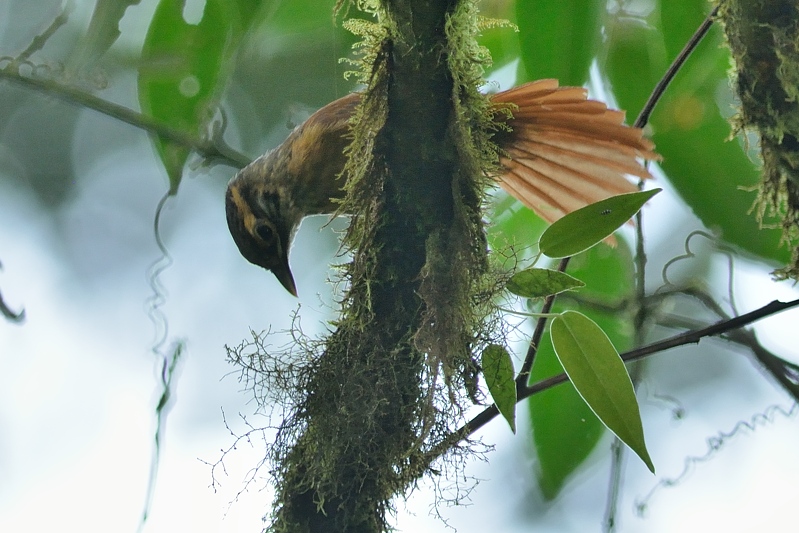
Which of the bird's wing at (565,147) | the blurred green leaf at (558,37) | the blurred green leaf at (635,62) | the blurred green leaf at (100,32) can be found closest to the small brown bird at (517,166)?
the bird's wing at (565,147)

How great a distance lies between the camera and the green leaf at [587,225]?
35.0 inches

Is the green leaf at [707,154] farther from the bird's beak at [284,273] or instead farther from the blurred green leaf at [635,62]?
the bird's beak at [284,273]

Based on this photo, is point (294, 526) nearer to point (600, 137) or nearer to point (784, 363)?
point (600, 137)

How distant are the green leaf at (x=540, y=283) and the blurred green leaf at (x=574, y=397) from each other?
2.57 ft

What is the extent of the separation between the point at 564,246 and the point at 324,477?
1.47ft

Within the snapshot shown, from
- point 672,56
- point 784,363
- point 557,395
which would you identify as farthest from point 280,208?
point 784,363

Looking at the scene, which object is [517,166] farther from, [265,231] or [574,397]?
[265,231]

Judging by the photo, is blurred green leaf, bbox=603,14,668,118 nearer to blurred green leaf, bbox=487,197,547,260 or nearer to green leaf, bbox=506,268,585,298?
blurred green leaf, bbox=487,197,547,260

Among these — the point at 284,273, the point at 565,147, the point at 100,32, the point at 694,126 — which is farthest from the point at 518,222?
the point at 100,32

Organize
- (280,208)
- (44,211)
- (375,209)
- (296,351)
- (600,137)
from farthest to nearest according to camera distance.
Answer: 1. (44,211)
2. (280,208)
3. (600,137)
4. (296,351)
5. (375,209)

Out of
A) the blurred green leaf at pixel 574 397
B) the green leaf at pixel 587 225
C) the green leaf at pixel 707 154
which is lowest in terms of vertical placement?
the blurred green leaf at pixel 574 397

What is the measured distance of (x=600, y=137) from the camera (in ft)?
4.88

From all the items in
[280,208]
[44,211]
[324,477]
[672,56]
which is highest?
[672,56]

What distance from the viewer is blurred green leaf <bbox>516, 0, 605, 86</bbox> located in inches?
60.7
